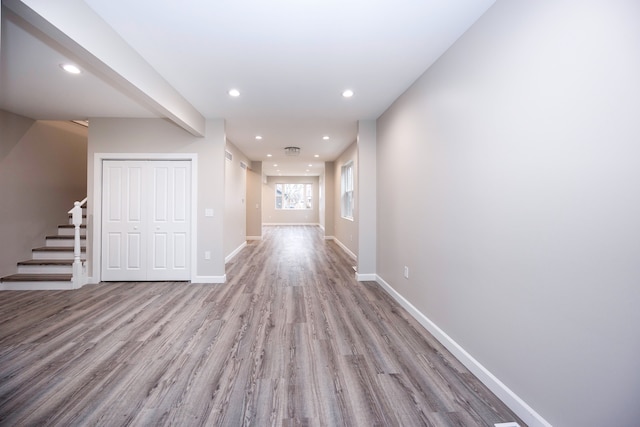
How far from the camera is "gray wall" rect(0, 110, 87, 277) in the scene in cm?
399

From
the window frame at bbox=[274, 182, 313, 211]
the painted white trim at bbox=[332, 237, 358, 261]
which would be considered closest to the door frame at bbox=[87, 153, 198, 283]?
the painted white trim at bbox=[332, 237, 358, 261]

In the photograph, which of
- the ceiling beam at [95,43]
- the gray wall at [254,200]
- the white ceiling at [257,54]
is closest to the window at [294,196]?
the gray wall at [254,200]

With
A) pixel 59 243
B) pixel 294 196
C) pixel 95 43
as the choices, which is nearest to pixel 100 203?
pixel 59 243

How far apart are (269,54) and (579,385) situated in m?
2.99

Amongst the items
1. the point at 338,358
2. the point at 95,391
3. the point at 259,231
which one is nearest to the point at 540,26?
the point at 338,358

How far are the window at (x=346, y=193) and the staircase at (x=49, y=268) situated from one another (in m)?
5.36

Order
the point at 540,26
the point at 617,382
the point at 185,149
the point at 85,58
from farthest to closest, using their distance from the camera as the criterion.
Answer: 1. the point at 185,149
2. the point at 85,58
3. the point at 540,26
4. the point at 617,382

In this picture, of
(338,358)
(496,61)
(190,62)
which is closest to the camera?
(496,61)

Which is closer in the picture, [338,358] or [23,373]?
[23,373]

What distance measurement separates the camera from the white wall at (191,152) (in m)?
4.26

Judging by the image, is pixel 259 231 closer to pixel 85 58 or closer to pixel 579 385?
pixel 85 58

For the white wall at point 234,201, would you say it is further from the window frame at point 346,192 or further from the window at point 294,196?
the window at point 294,196

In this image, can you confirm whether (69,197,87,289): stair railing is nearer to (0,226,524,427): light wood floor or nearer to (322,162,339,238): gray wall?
(0,226,524,427): light wood floor

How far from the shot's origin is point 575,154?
133cm
